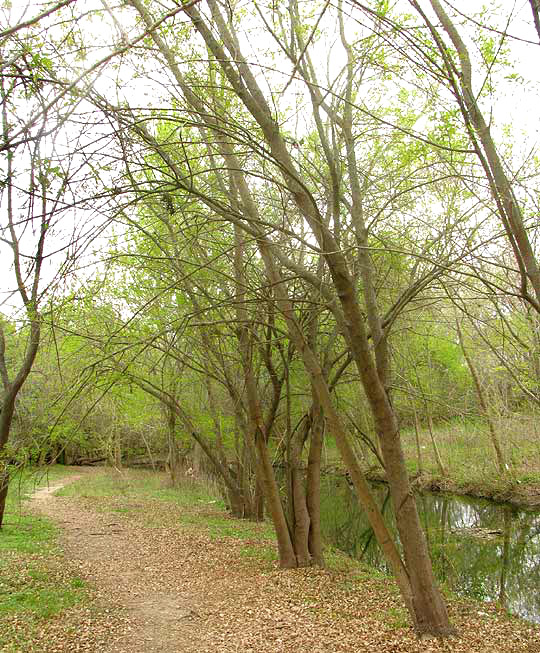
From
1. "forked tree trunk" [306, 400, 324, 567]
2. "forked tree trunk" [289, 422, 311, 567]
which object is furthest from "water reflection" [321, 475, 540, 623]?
"forked tree trunk" [289, 422, 311, 567]

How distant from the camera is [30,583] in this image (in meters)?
7.54

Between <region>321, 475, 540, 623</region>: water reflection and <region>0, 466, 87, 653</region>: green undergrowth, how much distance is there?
6.22 m

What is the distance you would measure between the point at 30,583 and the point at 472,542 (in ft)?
32.8

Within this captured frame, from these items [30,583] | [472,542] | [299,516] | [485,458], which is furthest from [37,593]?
[485,458]

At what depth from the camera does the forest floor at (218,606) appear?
5969mm

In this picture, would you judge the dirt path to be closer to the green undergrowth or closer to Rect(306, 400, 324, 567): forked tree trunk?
the green undergrowth

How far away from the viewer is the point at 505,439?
18250 mm

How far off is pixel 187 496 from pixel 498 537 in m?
10.1

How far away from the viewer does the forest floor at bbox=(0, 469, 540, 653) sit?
5.97 m

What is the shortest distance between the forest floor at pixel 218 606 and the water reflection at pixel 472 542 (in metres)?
2.22

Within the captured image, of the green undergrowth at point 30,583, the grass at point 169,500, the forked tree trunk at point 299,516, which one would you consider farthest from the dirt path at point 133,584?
the forked tree trunk at point 299,516

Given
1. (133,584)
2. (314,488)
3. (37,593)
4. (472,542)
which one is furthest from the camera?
(472,542)

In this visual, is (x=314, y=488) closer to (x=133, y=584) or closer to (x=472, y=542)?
(x=133, y=584)

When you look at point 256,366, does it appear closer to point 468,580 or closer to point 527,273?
point 468,580
